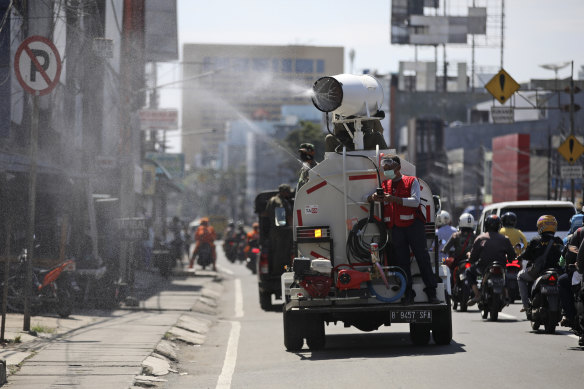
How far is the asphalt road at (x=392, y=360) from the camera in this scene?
33.1 ft

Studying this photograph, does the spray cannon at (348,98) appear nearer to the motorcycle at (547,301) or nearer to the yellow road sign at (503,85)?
the motorcycle at (547,301)

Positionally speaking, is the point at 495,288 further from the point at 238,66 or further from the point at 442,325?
the point at 238,66

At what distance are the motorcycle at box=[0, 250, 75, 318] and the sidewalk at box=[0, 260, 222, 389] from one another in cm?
22

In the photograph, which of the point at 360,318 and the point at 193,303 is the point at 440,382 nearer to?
the point at 360,318

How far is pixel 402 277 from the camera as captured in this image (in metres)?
12.9

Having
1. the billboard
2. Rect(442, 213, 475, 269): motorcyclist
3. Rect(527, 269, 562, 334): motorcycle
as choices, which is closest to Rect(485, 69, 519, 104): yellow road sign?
Rect(442, 213, 475, 269): motorcyclist

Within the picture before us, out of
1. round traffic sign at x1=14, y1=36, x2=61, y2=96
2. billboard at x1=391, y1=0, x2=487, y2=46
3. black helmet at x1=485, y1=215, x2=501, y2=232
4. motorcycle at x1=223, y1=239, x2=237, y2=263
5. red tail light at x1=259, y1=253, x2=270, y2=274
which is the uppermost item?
billboard at x1=391, y1=0, x2=487, y2=46

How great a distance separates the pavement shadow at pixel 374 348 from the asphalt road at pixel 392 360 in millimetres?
12

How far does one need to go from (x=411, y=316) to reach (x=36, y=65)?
6096 millimetres

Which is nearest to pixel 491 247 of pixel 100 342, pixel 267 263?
pixel 267 263

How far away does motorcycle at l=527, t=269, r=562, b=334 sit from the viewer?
47.0ft

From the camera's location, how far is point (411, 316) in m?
12.7

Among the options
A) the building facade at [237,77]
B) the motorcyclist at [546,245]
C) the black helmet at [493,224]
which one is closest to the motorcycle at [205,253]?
the building facade at [237,77]

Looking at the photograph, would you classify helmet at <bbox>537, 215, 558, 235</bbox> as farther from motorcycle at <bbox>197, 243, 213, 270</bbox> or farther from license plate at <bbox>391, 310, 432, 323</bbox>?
motorcycle at <bbox>197, 243, 213, 270</bbox>
